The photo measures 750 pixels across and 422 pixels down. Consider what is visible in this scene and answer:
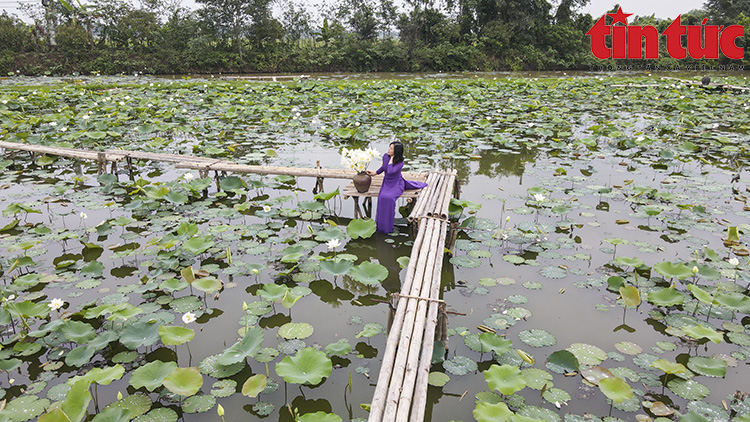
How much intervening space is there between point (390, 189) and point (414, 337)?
2195mm

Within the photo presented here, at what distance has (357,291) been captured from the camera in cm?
345

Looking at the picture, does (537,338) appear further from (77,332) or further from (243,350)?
(77,332)

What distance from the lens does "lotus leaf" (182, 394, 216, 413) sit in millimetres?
2260

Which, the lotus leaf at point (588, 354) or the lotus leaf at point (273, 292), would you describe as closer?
the lotus leaf at point (588, 354)

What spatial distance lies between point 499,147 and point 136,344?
640cm

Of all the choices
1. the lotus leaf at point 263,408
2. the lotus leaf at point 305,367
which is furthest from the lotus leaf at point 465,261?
the lotus leaf at point 263,408

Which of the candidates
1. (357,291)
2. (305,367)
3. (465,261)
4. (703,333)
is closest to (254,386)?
(305,367)

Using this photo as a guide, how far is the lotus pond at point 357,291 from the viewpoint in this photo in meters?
Answer: 2.33

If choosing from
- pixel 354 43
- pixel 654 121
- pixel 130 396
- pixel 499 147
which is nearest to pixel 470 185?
pixel 499 147

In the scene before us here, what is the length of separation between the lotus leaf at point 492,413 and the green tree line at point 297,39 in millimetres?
24732

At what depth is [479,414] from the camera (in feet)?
6.61

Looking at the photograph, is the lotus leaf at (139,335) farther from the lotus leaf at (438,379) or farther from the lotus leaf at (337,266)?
the lotus leaf at (438,379)

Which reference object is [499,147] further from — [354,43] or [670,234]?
[354,43]

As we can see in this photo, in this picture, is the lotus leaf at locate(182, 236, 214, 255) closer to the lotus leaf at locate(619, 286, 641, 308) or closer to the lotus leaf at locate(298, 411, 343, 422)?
the lotus leaf at locate(298, 411, 343, 422)
